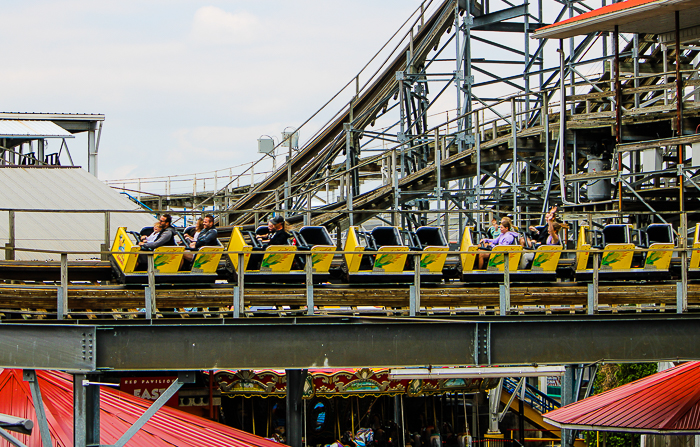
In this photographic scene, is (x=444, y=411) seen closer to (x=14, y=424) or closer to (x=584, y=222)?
(x=584, y=222)

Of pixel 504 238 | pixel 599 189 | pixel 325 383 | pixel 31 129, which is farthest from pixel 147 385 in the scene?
pixel 31 129

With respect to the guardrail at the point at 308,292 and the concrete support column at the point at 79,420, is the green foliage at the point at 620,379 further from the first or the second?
the concrete support column at the point at 79,420

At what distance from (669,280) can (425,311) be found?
14.1 feet

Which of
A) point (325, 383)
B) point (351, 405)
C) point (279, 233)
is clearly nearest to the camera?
point (279, 233)

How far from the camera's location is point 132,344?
11188 mm

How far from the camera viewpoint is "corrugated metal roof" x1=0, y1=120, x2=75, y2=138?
2962cm

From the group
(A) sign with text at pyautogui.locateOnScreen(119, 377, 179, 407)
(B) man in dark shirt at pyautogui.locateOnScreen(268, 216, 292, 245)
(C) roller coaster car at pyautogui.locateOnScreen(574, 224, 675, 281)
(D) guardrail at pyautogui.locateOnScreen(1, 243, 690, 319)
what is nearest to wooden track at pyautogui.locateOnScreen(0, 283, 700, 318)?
(D) guardrail at pyautogui.locateOnScreen(1, 243, 690, 319)

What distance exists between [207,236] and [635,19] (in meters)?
12.2

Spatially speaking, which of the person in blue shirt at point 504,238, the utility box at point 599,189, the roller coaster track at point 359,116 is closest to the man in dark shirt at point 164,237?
the person in blue shirt at point 504,238

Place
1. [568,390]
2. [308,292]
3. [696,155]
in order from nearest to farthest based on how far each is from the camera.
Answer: [308,292]
[568,390]
[696,155]

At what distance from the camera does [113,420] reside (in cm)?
1288

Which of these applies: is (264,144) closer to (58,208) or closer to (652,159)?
(58,208)

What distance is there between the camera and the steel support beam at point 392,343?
36.9 feet

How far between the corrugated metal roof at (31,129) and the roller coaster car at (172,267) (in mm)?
17977
